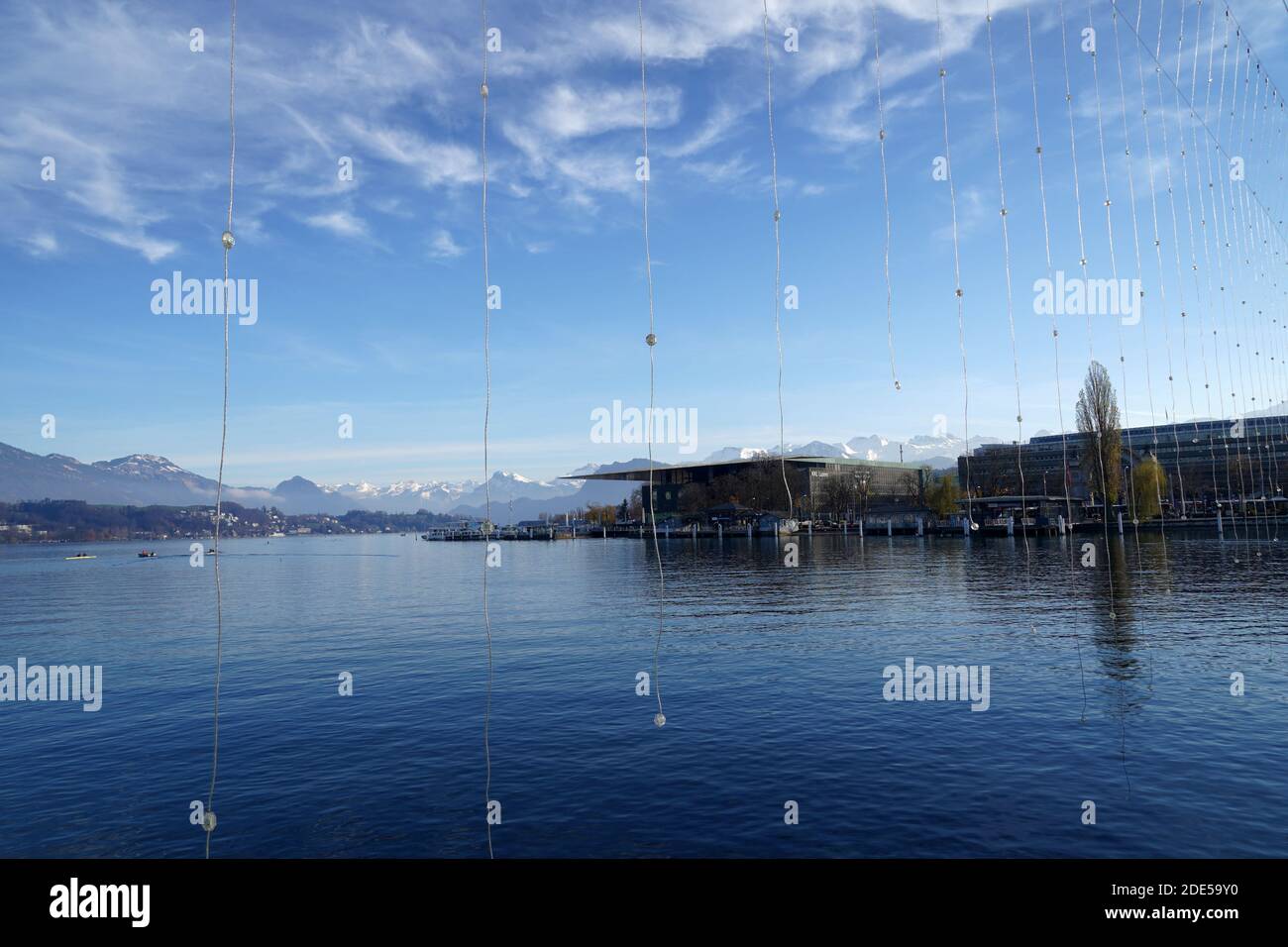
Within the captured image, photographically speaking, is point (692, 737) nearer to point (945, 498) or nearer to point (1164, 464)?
point (945, 498)

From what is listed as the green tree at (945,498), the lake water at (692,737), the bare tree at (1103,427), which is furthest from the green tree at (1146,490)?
the lake water at (692,737)

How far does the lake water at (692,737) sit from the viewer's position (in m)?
14.3

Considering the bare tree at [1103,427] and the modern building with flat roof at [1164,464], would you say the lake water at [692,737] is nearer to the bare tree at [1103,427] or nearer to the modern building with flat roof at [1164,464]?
the bare tree at [1103,427]

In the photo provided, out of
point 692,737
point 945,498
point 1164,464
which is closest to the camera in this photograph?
point 692,737

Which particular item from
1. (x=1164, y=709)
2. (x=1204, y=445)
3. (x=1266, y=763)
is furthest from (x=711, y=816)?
(x=1204, y=445)

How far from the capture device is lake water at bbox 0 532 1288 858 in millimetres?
14289

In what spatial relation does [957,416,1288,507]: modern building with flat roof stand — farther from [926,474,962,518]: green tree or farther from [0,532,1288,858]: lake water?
[0,532,1288,858]: lake water

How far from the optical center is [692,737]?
805 inches

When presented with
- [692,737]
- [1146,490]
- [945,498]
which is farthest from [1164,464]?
[692,737]

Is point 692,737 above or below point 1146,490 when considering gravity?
below

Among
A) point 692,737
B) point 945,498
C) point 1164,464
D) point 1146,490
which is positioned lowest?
point 692,737

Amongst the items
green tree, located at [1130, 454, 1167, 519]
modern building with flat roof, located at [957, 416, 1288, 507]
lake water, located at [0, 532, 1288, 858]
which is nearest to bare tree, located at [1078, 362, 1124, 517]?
green tree, located at [1130, 454, 1167, 519]
